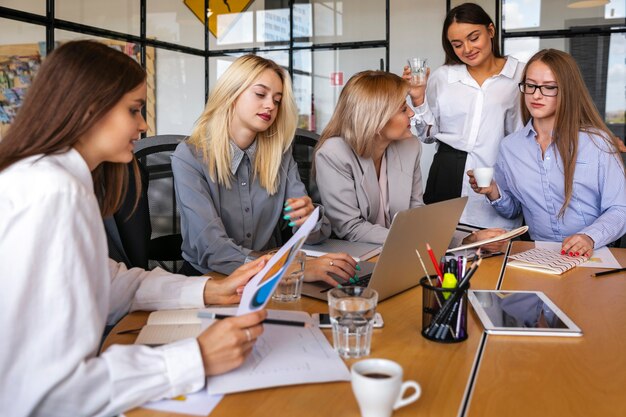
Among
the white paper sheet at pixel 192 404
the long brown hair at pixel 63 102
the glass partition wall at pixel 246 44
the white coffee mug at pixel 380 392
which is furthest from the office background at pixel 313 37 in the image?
the white coffee mug at pixel 380 392

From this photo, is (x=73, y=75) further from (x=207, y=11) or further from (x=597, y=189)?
(x=207, y=11)

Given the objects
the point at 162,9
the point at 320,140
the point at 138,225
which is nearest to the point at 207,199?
the point at 138,225

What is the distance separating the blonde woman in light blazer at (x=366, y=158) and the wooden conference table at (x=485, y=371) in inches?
36.3

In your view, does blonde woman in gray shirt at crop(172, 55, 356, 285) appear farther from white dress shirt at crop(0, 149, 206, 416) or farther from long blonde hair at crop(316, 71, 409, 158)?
white dress shirt at crop(0, 149, 206, 416)

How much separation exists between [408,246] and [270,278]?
43cm

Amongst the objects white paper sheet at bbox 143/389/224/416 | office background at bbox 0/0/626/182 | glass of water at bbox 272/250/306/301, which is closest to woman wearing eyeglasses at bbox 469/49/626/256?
glass of water at bbox 272/250/306/301

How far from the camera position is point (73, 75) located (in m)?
1.08

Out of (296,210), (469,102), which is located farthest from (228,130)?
(469,102)

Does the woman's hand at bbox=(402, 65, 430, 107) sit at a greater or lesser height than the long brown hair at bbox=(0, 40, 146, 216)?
greater

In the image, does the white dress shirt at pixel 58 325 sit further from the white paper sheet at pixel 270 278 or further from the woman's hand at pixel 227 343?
the white paper sheet at pixel 270 278

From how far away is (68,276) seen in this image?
919mm

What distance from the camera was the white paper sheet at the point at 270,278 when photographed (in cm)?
106

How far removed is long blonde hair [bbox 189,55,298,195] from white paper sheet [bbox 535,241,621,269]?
969 mm

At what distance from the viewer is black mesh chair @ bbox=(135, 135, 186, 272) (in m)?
2.11
